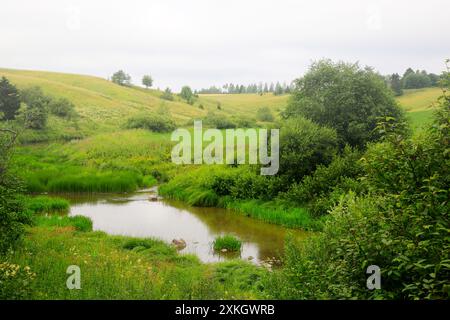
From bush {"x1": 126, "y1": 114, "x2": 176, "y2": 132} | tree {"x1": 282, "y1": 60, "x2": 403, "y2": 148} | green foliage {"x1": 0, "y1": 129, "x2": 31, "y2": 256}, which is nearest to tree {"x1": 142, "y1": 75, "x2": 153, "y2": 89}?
bush {"x1": 126, "y1": 114, "x2": 176, "y2": 132}

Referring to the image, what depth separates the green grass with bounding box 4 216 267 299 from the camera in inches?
329

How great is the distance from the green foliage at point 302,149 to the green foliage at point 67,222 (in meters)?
10.5

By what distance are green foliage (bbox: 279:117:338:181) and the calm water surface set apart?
3.56 m

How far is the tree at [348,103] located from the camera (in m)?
27.0

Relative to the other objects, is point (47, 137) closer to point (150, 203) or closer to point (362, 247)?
point (150, 203)

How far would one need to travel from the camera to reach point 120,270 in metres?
10.8

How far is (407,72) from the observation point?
287ft

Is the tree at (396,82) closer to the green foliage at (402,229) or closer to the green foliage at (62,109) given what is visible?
the green foliage at (62,109)

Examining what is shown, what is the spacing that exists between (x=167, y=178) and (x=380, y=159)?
27.4m

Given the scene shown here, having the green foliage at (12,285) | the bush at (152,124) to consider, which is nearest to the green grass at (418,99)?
the bush at (152,124)

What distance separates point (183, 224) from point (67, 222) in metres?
5.52

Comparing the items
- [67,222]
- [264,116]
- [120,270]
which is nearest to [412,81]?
[264,116]

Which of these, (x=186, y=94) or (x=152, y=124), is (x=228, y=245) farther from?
(x=186, y=94)

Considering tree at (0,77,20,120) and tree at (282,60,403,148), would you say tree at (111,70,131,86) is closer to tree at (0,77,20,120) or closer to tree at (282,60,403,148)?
tree at (0,77,20,120)
